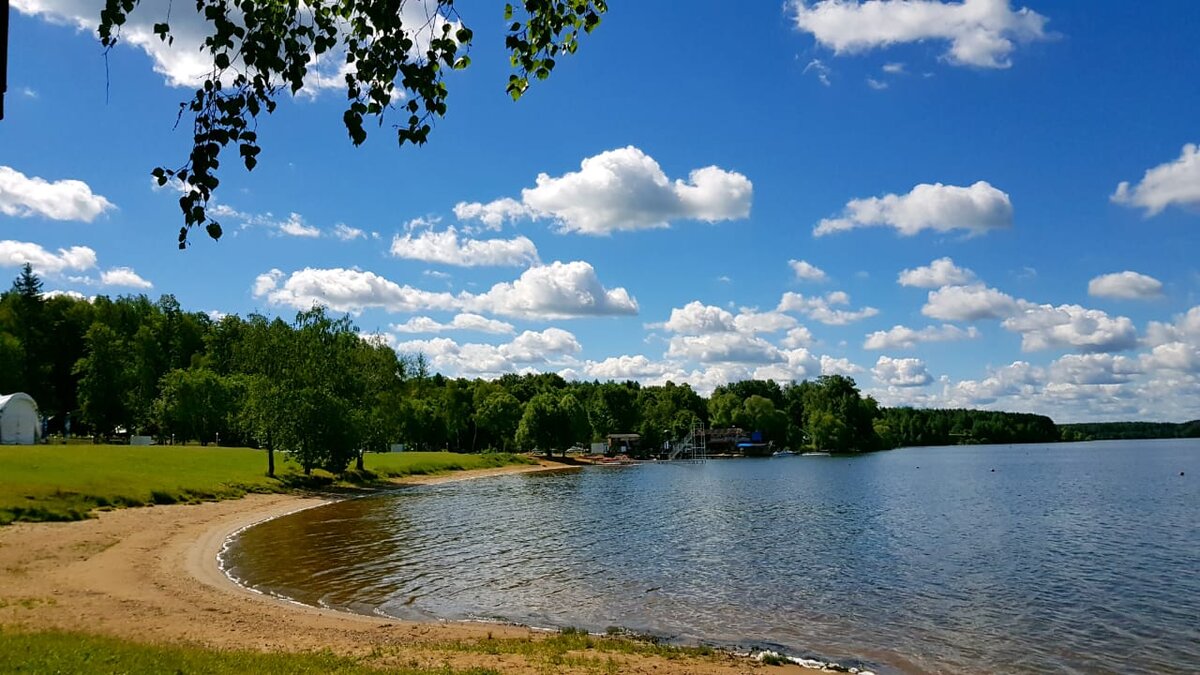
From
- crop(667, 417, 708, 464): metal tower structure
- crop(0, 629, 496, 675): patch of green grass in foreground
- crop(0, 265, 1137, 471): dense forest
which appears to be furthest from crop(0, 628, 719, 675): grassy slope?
crop(667, 417, 708, 464): metal tower structure

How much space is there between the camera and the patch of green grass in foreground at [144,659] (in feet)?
37.8

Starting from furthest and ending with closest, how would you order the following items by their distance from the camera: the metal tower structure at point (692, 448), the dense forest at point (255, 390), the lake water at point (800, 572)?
the metal tower structure at point (692, 448) → the dense forest at point (255, 390) → the lake water at point (800, 572)

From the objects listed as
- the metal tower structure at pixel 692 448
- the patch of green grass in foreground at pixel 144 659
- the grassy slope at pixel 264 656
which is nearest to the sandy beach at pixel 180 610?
the grassy slope at pixel 264 656

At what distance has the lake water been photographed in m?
19.9

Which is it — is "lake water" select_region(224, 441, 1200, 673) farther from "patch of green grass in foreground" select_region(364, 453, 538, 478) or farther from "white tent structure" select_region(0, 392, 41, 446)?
"white tent structure" select_region(0, 392, 41, 446)

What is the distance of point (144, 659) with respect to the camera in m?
12.4

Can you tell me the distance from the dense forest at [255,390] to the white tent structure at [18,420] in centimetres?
1475

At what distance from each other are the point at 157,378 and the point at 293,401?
62.1m

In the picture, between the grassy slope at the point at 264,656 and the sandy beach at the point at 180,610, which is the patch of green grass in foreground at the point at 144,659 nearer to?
the grassy slope at the point at 264,656

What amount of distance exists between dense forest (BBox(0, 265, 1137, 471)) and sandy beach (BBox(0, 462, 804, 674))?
1046 inches

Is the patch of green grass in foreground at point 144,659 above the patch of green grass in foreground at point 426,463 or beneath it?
above

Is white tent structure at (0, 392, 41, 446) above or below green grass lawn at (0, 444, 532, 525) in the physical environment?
above

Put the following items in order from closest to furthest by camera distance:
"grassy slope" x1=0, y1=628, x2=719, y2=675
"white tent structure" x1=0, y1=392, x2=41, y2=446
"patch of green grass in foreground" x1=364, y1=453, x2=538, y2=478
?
"grassy slope" x1=0, y1=628, x2=719, y2=675, "white tent structure" x1=0, y1=392, x2=41, y2=446, "patch of green grass in foreground" x1=364, y1=453, x2=538, y2=478

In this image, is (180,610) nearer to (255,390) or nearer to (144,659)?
(144,659)
